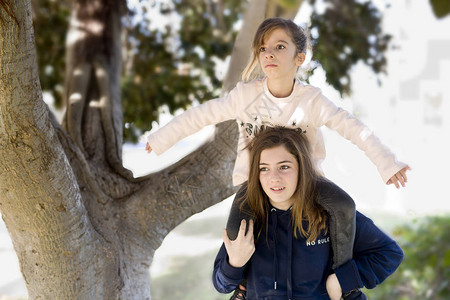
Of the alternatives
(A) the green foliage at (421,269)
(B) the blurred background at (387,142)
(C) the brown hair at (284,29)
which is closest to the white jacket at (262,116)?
(C) the brown hair at (284,29)

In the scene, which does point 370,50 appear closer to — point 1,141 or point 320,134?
point 320,134

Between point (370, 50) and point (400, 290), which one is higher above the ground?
point (370, 50)

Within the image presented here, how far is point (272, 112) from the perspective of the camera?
2070mm

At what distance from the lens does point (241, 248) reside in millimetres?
1935

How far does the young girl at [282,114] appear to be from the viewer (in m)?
1.92

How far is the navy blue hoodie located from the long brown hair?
1.3 inches

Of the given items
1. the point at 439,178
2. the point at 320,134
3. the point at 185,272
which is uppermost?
the point at 439,178

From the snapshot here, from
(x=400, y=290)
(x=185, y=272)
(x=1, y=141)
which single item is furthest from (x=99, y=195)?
(x=185, y=272)

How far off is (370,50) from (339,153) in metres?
2.85

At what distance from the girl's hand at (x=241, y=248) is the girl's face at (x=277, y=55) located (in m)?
0.56

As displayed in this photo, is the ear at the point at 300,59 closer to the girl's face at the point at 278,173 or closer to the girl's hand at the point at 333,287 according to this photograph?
the girl's face at the point at 278,173

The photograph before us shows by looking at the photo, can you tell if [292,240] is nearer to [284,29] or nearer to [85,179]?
[284,29]

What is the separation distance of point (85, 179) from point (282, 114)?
115 cm

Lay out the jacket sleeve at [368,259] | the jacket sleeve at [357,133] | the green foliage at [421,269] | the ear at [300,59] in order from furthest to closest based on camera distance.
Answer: the green foliage at [421,269] < the ear at [300,59] < the jacket sleeve at [368,259] < the jacket sleeve at [357,133]
